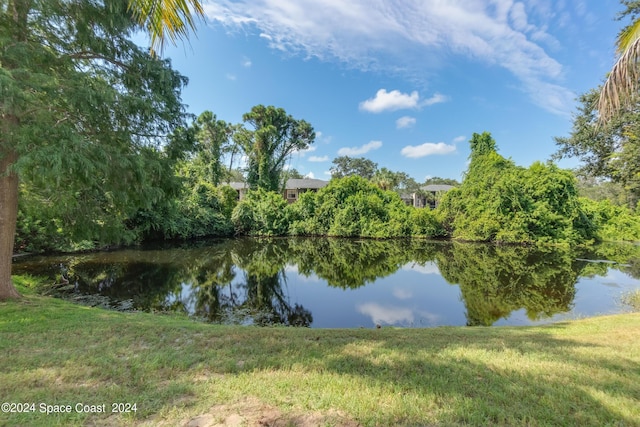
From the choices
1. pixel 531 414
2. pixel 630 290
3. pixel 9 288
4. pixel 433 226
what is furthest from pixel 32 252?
pixel 433 226

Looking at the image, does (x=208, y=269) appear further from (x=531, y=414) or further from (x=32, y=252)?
(x=531, y=414)

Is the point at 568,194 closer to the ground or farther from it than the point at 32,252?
farther from it

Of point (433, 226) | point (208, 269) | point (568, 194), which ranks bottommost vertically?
point (208, 269)

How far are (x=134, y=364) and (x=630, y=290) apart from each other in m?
15.1

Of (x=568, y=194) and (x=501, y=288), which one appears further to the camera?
(x=568, y=194)

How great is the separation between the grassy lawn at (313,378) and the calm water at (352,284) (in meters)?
4.17

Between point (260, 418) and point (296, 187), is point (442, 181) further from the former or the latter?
point (260, 418)

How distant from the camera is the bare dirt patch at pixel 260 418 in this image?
2.24 meters

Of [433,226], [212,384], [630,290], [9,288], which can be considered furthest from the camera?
[433,226]

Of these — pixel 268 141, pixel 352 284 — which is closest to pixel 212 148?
pixel 268 141

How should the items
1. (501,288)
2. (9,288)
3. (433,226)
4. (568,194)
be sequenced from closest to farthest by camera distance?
(9,288), (501,288), (568,194), (433,226)

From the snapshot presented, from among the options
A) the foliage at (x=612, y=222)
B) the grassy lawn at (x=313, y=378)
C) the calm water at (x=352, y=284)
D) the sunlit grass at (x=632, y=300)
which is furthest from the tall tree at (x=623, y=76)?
the foliage at (x=612, y=222)

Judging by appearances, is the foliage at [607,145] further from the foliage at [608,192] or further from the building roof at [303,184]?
the building roof at [303,184]

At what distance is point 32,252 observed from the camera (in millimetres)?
14531
